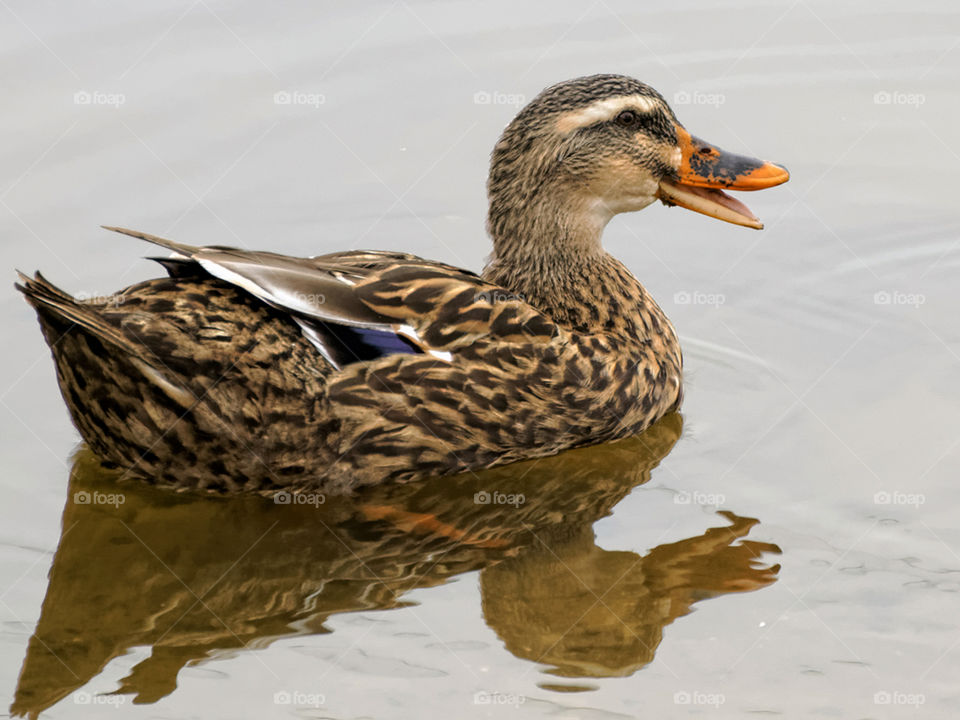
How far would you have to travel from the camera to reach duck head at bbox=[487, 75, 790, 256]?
23.9 ft

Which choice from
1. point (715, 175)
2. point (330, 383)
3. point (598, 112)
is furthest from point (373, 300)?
point (715, 175)

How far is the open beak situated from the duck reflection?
144cm

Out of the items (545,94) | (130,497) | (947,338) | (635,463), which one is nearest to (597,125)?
(545,94)

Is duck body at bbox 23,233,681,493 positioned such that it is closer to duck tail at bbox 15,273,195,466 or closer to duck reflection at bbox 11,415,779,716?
duck tail at bbox 15,273,195,466

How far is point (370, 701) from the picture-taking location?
5836 mm

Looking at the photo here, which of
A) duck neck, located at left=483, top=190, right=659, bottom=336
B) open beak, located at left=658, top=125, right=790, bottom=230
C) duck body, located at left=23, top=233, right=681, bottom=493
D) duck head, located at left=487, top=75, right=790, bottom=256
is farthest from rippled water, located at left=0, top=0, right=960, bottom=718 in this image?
duck head, located at left=487, top=75, right=790, bottom=256

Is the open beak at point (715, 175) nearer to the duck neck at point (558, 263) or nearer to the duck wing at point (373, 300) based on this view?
the duck neck at point (558, 263)

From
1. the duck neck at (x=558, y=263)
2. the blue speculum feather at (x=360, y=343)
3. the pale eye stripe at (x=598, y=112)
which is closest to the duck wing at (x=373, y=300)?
the blue speculum feather at (x=360, y=343)

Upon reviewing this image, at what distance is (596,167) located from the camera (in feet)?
24.3

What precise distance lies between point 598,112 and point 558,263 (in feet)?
2.58

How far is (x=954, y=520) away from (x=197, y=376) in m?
3.52

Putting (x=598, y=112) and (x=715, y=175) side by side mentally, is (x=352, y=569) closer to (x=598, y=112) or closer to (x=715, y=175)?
(x=598, y=112)

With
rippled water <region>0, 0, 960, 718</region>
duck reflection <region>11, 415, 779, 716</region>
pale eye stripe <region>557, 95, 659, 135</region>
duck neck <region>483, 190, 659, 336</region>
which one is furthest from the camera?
duck neck <region>483, 190, 659, 336</region>

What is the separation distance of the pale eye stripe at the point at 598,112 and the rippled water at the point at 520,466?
1.58 meters
